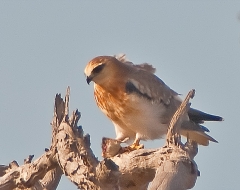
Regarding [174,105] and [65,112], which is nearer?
[65,112]

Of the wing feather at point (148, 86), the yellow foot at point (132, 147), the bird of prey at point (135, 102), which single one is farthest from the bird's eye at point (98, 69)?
the yellow foot at point (132, 147)

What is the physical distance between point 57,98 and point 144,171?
1335mm

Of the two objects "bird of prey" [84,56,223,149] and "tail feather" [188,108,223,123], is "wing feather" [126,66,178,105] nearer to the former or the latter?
"bird of prey" [84,56,223,149]

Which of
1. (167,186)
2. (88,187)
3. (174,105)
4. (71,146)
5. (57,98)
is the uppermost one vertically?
(174,105)

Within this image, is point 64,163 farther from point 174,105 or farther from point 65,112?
point 174,105

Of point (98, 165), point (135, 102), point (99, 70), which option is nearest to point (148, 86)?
point (135, 102)

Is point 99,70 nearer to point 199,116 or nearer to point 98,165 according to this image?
point 199,116

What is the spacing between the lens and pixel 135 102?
11852 millimetres

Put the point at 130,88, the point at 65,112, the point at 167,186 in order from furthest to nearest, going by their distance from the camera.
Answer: the point at 130,88 → the point at 65,112 → the point at 167,186

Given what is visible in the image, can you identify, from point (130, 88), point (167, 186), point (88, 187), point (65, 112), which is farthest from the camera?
point (130, 88)

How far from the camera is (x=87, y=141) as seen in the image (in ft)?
29.0

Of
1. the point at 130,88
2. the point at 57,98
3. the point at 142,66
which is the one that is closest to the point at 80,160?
the point at 57,98

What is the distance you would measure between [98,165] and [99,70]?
13.3ft

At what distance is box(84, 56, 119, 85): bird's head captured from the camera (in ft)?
39.5
